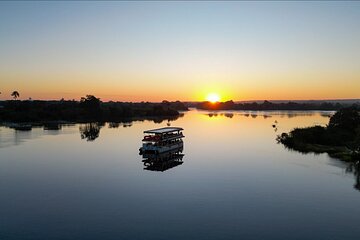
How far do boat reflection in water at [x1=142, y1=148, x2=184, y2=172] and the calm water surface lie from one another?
1.67 m

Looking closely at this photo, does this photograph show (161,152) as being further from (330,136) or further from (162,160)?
(330,136)

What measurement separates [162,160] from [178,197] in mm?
24734

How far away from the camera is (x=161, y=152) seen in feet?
204

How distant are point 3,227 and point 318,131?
7183 cm

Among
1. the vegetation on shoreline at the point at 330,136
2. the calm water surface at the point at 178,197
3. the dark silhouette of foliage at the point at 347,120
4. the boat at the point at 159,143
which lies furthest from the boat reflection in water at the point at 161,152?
the dark silhouette of foliage at the point at 347,120

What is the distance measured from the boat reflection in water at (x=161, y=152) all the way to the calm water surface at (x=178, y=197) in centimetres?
199

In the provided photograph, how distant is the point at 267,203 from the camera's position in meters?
34.6

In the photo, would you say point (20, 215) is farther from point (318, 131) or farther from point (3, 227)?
point (318, 131)

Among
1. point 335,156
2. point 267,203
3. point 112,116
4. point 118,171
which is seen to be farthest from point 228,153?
point 112,116

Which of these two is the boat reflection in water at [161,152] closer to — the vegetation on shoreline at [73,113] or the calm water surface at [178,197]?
the calm water surface at [178,197]

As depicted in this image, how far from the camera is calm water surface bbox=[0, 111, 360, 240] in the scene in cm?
2745

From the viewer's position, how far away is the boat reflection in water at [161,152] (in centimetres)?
5765

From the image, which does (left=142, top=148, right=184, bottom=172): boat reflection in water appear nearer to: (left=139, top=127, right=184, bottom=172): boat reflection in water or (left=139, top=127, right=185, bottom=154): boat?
(left=139, top=127, right=184, bottom=172): boat reflection in water

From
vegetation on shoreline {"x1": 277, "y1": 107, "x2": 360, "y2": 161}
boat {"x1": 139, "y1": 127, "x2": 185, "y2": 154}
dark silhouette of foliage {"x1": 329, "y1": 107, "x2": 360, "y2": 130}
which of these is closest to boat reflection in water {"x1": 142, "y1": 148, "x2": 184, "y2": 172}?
boat {"x1": 139, "y1": 127, "x2": 185, "y2": 154}
